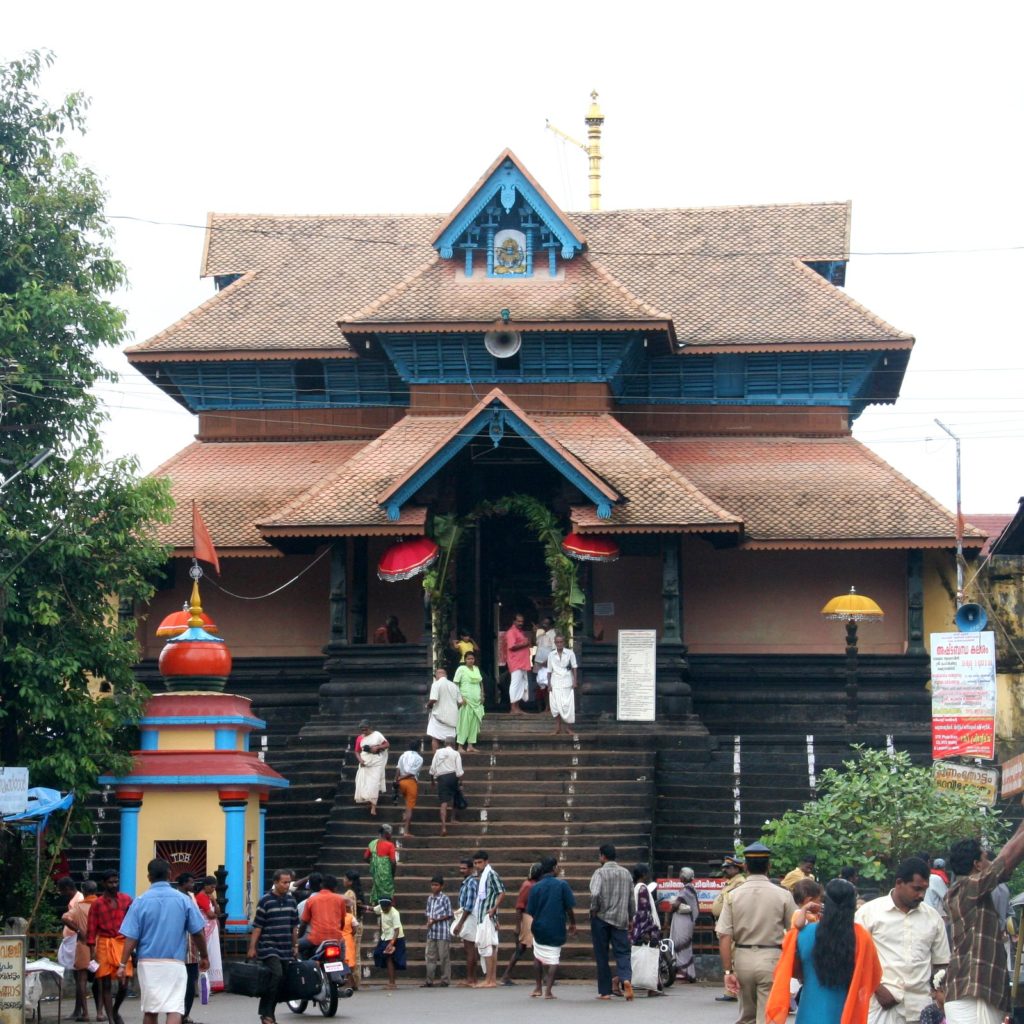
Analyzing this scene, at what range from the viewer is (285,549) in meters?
26.2

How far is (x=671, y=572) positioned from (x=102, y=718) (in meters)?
7.87

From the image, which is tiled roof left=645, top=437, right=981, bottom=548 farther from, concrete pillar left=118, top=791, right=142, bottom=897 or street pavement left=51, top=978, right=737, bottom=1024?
concrete pillar left=118, top=791, right=142, bottom=897

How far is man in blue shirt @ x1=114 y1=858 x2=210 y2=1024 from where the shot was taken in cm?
1349

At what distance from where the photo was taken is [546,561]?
25.1 m

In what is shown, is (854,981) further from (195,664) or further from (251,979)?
(195,664)

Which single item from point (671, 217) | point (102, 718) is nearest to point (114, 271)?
point (102, 718)

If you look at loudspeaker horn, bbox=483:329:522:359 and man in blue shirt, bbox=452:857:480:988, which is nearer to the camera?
man in blue shirt, bbox=452:857:480:988

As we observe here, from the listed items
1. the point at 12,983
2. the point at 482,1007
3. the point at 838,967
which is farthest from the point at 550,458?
the point at 838,967

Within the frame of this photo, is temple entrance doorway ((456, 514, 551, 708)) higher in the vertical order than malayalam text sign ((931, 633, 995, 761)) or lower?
higher

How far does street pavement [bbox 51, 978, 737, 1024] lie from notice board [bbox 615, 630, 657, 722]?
544 centimetres

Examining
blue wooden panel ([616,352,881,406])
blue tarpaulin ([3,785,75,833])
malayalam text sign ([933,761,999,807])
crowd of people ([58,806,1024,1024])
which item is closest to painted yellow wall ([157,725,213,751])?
blue tarpaulin ([3,785,75,833])

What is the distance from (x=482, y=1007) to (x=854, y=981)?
749 cm

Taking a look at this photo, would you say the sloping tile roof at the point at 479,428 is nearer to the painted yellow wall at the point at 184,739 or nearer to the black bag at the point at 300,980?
the painted yellow wall at the point at 184,739

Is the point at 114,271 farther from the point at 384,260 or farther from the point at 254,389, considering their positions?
the point at 384,260
